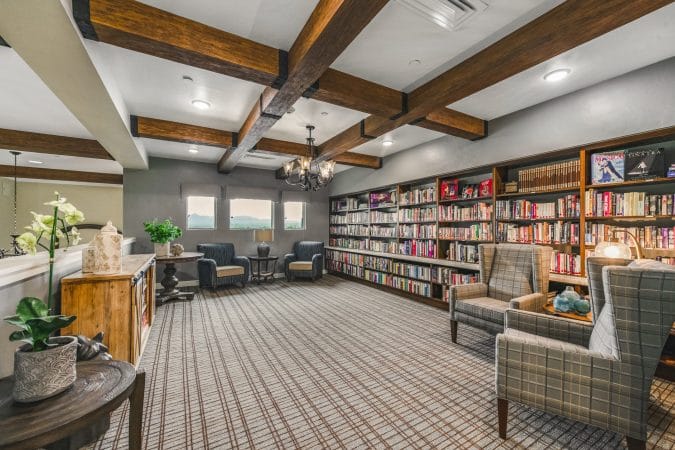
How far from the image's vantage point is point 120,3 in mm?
1718

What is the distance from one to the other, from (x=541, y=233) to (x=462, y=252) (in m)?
1.10

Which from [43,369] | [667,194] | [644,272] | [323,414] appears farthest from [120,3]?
[667,194]

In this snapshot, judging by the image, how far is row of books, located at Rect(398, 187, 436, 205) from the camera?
4.69m

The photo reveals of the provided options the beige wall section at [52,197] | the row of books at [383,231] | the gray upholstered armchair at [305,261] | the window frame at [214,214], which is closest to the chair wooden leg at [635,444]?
the row of books at [383,231]

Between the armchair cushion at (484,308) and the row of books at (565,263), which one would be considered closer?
the armchair cushion at (484,308)

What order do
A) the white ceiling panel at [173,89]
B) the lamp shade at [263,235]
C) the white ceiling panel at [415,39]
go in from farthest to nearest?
the lamp shade at [263,235] < the white ceiling panel at [173,89] < the white ceiling panel at [415,39]

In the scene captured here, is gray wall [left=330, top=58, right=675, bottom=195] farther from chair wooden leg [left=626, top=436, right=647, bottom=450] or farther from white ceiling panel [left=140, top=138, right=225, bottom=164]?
white ceiling panel [left=140, top=138, right=225, bottom=164]

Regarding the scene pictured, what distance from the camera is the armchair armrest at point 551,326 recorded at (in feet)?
6.04

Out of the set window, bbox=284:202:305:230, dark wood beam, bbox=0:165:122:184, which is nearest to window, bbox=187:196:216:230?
window, bbox=284:202:305:230

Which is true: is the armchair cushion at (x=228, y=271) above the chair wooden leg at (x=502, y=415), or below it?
above

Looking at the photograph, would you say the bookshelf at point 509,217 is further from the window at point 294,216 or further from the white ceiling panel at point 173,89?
the white ceiling panel at point 173,89

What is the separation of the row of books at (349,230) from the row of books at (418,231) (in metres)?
1.10

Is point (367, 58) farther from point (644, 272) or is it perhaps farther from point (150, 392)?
point (150, 392)

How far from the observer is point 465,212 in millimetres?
4195
